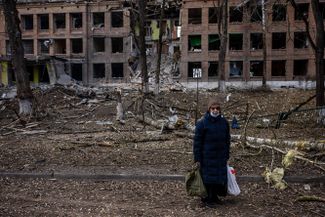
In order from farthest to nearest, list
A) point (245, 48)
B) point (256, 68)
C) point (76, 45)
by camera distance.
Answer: point (76, 45)
point (256, 68)
point (245, 48)

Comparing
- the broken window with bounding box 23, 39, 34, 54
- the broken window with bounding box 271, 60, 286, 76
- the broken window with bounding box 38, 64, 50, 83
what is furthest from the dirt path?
the broken window with bounding box 23, 39, 34, 54

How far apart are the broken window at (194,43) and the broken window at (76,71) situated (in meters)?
14.9

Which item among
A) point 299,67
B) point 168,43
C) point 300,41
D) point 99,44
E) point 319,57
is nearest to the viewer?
point 319,57

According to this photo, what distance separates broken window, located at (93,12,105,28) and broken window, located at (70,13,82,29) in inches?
76.3

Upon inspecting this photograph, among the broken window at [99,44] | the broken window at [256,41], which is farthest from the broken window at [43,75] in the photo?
the broken window at [256,41]

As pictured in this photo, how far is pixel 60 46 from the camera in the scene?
201ft

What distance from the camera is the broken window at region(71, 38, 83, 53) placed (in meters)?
59.5

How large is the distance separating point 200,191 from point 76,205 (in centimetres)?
201

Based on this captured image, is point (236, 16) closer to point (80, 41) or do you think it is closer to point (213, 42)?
point (213, 42)

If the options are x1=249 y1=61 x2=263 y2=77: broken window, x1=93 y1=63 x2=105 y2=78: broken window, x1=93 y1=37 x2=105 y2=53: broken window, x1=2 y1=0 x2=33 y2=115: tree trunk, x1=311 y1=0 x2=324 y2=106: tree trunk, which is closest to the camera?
x1=311 y1=0 x2=324 y2=106: tree trunk

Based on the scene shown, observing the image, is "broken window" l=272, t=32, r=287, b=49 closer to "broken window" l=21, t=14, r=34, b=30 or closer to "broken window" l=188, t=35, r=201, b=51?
"broken window" l=188, t=35, r=201, b=51

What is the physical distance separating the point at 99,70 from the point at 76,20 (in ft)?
25.7

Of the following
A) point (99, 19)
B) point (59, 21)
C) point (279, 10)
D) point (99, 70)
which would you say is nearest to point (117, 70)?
point (99, 70)

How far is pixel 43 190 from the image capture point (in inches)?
319
